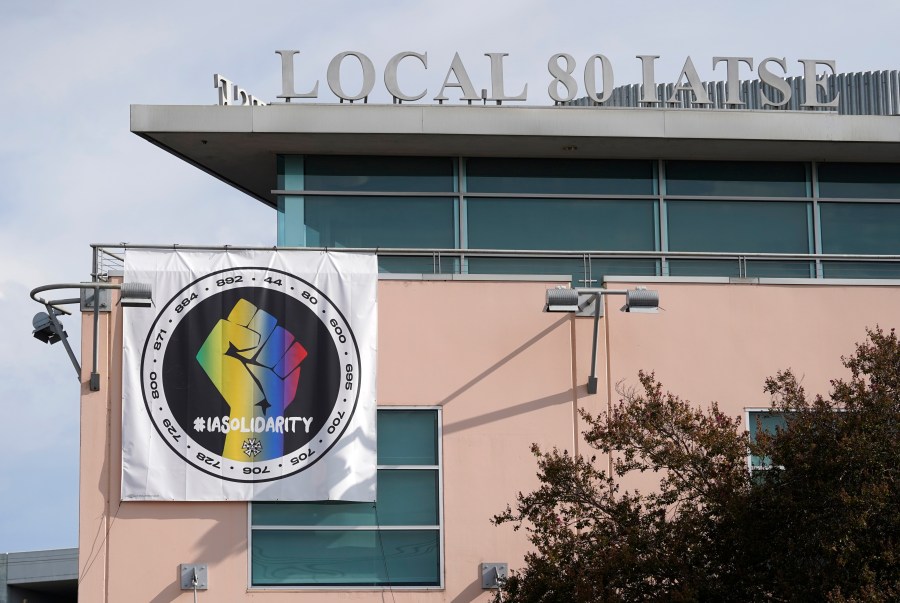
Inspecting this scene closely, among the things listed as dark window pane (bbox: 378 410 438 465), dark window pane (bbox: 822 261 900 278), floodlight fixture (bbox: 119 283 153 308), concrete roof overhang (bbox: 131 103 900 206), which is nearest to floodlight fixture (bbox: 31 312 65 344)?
floodlight fixture (bbox: 119 283 153 308)

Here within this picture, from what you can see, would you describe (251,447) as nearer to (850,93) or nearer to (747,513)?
(747,513)

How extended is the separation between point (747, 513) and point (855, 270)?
31.2 ft

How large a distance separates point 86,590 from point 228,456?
274 cm

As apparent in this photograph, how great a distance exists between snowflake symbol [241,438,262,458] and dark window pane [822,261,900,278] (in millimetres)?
9632

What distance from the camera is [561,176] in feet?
82.1

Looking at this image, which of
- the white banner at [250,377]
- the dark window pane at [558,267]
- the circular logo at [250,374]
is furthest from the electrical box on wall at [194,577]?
the dark window pane at [558,267]

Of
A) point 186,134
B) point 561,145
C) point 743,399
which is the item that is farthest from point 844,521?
point 186,134

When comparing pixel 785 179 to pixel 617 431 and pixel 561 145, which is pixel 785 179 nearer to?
pixel 561 145

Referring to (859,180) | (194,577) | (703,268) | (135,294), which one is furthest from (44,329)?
(859,180)

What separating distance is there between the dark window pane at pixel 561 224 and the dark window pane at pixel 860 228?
3067mm

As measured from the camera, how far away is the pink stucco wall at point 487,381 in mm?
21484

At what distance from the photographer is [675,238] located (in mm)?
24750

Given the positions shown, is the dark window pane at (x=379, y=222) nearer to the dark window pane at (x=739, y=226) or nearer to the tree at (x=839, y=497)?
the dark window pane at (x=739, y=226)

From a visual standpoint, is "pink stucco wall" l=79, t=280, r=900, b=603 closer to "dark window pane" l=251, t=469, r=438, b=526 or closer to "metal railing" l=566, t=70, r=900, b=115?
"dark window pane" l=251, t=469, r=438, b=526
